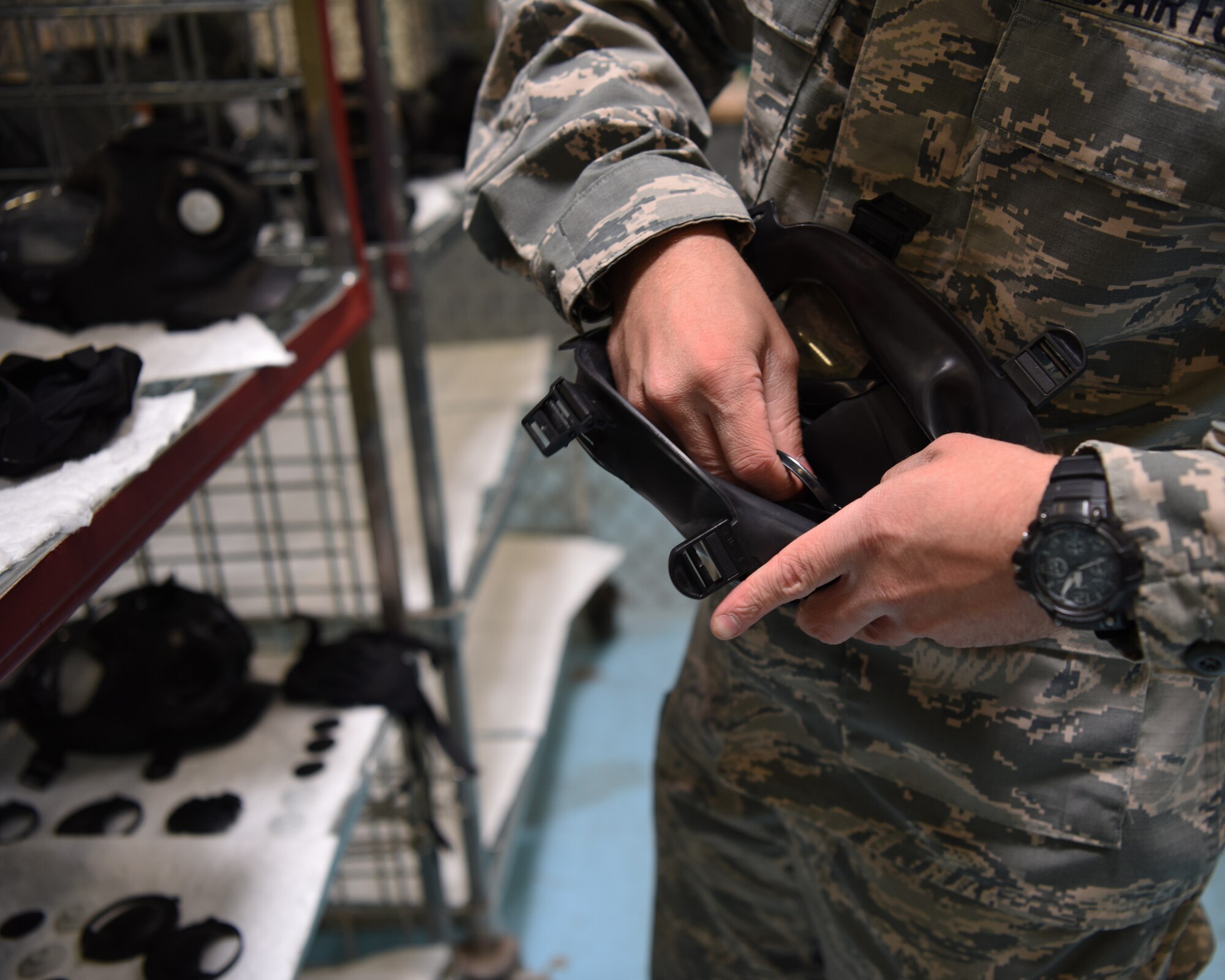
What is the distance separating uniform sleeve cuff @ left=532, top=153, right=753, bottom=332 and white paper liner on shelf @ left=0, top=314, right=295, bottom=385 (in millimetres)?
232

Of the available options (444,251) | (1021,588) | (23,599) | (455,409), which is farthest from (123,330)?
(455,409)

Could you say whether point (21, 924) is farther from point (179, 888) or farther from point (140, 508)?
point (140, 508)

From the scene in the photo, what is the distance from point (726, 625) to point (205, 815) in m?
0.54

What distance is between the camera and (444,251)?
108 centimetres

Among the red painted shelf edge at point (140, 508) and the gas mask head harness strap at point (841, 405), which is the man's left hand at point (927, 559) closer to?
the gas mask head harness strap at point (841, 405)

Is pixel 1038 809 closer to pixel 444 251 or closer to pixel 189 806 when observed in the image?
pixel 189 806

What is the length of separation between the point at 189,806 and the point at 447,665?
368 mm

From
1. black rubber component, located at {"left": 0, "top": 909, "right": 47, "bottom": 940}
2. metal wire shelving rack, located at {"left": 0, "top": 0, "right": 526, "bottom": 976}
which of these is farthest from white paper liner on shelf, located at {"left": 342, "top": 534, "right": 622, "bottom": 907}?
black rubber component, located at {"left": 0, "top": 909, "right": 47, "bottom": 940}

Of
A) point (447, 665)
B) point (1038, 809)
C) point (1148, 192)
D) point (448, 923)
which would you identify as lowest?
point (448, 923)

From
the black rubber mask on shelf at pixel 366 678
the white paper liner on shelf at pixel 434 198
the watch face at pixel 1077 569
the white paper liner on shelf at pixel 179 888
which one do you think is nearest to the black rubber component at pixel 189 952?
the white paper liner on shelf at pixel 179 888

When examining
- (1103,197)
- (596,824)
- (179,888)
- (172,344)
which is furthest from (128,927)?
(596,824)

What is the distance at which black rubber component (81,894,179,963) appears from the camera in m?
0.62

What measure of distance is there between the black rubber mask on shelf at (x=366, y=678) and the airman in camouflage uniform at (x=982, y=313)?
378mm

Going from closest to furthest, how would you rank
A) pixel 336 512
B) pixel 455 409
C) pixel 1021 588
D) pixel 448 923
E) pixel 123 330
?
pixel 1021 588
pixel 123 330
pixel 448 923
pixel 336 512
pixel 455 409
